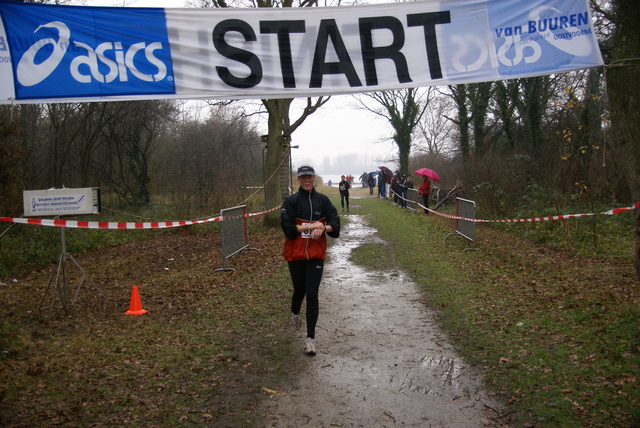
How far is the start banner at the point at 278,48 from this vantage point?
4.73 meters

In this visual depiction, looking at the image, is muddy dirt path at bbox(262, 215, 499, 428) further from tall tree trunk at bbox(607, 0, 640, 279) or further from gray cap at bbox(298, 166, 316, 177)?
tall tree trunk at bbox(607, 0, 640, 279)

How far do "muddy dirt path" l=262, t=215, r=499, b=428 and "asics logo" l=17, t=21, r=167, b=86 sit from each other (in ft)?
11.2

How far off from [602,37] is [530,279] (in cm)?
1151

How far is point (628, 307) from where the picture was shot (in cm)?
638

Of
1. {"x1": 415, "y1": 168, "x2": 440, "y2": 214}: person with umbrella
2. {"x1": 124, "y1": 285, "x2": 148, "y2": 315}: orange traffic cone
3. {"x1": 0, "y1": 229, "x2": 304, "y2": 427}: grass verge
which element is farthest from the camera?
{"x1": 415, "y1": 168, "x2": 440, "y2": 214}: person with umbrella

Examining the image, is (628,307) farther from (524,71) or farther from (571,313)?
(524,71)

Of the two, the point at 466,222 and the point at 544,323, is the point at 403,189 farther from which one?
the point at 544,323

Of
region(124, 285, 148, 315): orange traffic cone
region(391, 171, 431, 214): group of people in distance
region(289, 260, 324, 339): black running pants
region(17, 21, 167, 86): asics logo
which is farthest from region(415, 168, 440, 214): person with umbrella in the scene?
region(17, 21, 167, 86): asics logo

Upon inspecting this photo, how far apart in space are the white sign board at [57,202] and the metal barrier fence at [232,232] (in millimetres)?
3448

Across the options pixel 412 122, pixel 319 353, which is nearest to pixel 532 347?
pixel 319 353

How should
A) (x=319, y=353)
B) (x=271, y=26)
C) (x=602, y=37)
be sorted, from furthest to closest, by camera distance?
→ (x=602, y=37), (x=319, y=353), (x=271, y=26)

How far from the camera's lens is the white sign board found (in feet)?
23.5

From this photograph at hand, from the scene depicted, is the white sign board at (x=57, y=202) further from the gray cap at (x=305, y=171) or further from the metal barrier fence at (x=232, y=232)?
the gray cap at (x=305, y=171)

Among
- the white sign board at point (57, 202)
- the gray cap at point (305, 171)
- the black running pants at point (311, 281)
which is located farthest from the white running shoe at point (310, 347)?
the white sign board at point (57, 202)
